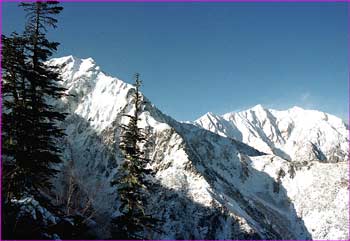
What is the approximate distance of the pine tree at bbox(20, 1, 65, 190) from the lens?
25000 millimetres

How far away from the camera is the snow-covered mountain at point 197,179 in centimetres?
10550

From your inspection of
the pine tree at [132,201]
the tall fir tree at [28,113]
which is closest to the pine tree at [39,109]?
the tall fir tree at [28,113]

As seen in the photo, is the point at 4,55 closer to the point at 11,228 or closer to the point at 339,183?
the point at 11,228

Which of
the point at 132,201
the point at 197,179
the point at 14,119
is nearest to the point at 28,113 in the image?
the point at 14,119

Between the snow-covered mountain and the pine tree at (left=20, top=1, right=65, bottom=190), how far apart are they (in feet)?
191

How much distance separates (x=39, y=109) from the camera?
1053 inches

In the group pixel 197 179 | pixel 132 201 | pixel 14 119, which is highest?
pixel 197 179

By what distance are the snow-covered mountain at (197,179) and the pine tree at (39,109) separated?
5836cm

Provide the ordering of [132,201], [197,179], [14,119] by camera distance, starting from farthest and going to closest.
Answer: [197,179]
[132,201]
[14,119]

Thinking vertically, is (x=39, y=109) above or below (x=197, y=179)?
below

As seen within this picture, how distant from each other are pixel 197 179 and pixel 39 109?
9741 cm

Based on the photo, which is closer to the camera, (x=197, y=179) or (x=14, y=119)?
(x=14, y=119)

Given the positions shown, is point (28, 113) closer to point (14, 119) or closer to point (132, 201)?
point (14, 119)

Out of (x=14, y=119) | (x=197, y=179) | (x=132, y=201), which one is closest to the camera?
(x=14, y=119)
